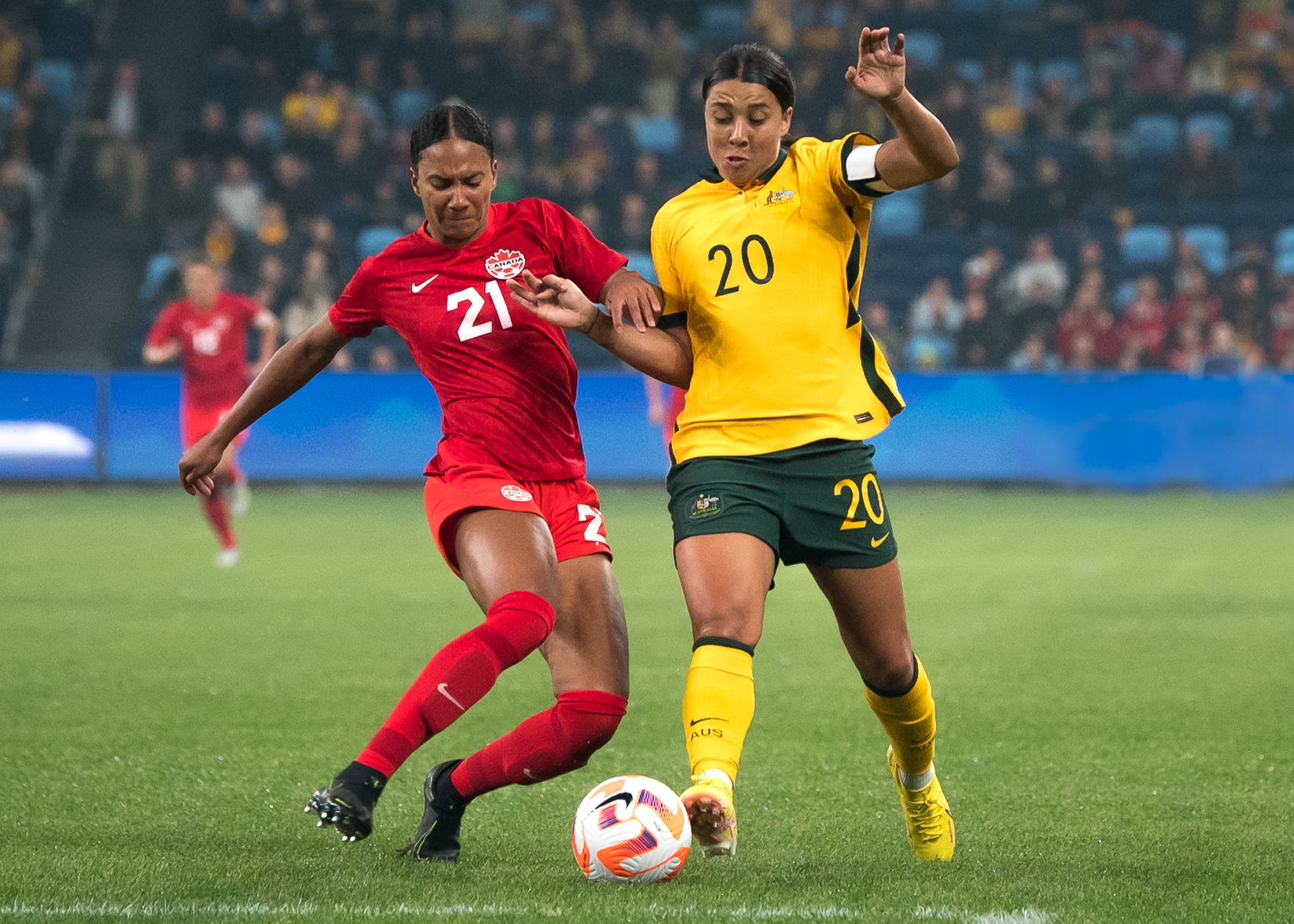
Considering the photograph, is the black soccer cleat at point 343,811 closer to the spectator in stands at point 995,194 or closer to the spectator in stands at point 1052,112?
the spectator in stands at point 995,194

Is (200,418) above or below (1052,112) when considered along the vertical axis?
below

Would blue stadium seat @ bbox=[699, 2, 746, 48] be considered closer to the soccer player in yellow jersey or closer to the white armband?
the soccer player in yellow jersey

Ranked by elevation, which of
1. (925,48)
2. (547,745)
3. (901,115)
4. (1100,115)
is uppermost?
(925,48)

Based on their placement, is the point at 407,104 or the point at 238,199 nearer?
the point at 238,199

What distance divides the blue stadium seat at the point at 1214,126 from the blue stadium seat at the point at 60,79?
1496 centimetres

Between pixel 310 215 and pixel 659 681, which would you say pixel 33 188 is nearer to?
pixel 310 215

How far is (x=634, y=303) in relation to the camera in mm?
4020

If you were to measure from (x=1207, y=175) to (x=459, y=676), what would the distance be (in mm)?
17780

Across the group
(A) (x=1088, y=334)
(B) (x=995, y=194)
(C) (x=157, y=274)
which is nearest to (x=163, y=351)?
(C) (x=157, y=274)

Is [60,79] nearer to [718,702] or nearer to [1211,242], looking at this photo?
[1211,242]

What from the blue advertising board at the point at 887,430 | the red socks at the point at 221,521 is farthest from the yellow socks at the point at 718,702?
the blue advertising board at the point at 887,430

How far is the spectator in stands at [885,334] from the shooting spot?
55.5ft

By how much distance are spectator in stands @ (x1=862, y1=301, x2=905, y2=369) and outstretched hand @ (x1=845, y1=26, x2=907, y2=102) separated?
13.0 m

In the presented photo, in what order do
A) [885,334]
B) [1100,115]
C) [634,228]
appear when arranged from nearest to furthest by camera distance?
[885,334] → [634,228] → [1100,115]
